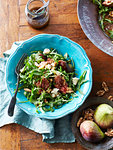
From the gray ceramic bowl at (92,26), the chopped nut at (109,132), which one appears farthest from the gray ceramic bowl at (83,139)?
the gray ceramic bowl at (92,26)

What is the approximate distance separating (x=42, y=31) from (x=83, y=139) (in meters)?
0.85

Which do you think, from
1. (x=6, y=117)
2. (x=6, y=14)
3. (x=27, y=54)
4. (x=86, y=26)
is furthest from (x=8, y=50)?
(x=86, y=26)

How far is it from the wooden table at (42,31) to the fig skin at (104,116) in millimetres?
131

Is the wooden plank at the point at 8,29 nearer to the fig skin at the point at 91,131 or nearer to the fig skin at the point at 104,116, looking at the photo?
the fig skin at the point at 91,131

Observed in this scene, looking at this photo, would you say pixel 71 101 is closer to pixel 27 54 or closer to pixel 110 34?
pixel 27 54

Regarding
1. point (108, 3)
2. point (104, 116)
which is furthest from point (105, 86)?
point (108, 3)

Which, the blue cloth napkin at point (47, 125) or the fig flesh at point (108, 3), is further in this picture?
the fig flesh at point (108, 3)

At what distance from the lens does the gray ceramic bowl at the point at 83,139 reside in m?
1.46

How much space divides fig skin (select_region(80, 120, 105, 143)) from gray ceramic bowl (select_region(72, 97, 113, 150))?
0.04m

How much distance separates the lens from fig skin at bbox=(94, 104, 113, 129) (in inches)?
56.9

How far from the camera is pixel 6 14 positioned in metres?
1.74

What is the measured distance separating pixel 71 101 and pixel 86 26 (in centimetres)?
56

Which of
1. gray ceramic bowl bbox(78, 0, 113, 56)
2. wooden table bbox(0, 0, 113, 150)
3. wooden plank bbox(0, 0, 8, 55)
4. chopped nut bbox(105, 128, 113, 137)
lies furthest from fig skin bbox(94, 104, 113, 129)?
wooden plank bbox(0, 0, 8, 55)

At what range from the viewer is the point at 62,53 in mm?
1582
